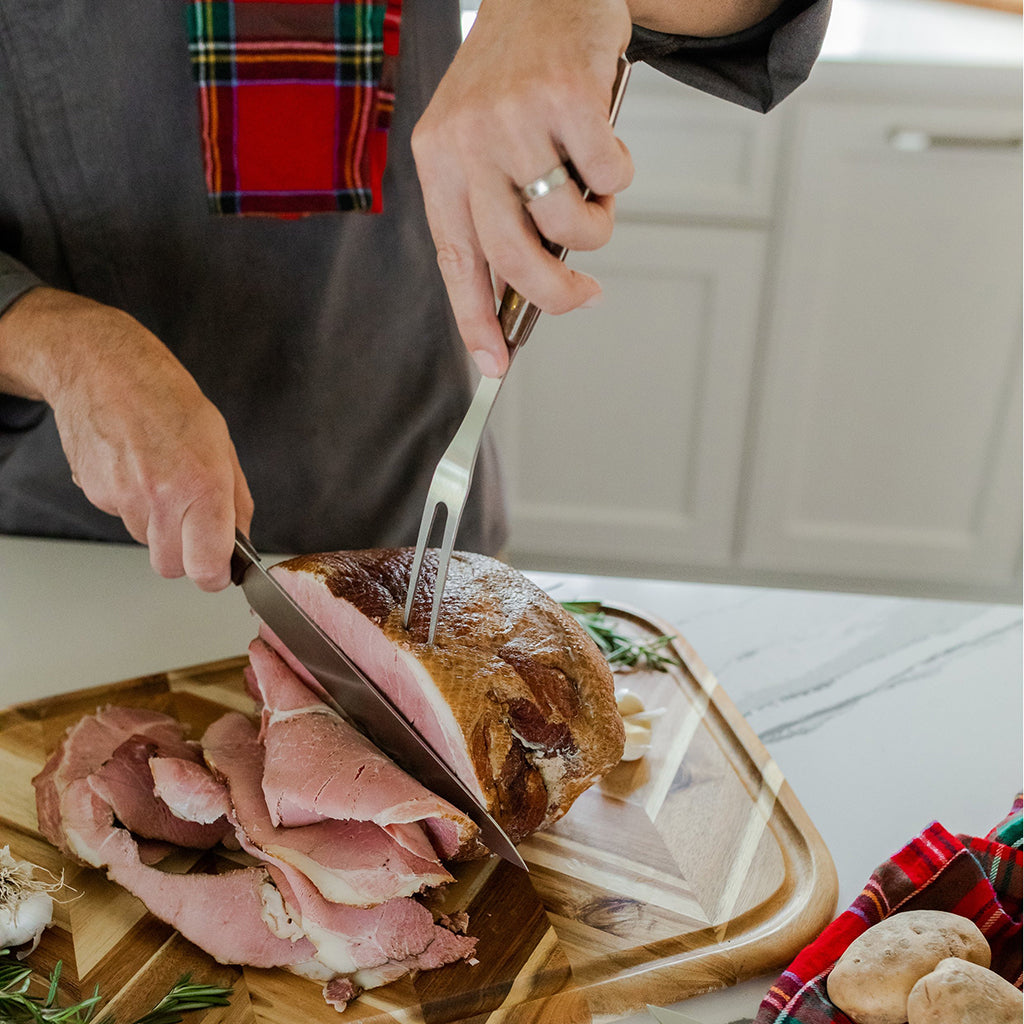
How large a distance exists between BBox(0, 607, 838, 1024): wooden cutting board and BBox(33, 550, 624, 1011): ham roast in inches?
1.1

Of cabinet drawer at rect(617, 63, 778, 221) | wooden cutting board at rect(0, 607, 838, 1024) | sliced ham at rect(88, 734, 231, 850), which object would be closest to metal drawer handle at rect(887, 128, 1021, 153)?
cabinet drawer at rect(617, 63, 778, 221)

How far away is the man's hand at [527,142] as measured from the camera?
2.25 feet

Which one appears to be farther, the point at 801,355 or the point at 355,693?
the point at 801,355

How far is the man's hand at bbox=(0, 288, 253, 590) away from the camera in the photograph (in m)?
1.04

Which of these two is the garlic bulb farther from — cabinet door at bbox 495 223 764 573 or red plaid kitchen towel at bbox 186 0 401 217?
cabinet door at bbox 495 223 764 573

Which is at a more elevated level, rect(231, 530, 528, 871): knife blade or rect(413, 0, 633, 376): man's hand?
rect(413, 0, 633, 376): man's hand

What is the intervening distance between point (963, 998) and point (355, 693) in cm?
60

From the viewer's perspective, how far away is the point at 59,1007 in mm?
844

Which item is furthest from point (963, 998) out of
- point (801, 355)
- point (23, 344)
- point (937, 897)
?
point (801, 355)

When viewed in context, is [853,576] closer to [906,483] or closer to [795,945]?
[906,483]

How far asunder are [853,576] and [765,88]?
1.86 meters

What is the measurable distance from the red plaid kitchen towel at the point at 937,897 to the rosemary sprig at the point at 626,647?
A: 44 cm

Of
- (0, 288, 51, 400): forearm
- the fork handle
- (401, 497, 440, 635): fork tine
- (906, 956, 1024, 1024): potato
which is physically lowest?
(906, 956, 1024, 1024): potato

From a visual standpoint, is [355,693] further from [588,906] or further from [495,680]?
[588,906]
